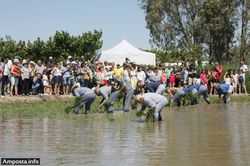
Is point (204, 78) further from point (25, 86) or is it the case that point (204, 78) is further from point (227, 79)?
point (25, 86)

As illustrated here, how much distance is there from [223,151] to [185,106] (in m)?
16.4

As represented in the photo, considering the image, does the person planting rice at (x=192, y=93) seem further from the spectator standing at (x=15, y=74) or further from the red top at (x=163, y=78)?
the spectator standing at (x=15, y=74)

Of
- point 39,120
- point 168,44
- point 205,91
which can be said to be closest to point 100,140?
point 39,120

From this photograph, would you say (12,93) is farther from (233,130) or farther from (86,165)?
(86,165)

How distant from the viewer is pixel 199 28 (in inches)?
2571

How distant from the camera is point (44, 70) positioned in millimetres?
30641

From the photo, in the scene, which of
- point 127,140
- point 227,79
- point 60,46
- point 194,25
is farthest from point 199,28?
point 127,140

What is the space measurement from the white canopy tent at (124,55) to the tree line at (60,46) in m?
1.79

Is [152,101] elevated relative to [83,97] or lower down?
lower down

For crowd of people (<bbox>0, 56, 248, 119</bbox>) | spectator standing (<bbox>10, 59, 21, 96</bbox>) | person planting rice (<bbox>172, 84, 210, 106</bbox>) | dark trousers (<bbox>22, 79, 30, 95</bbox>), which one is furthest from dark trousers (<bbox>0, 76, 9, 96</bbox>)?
person planting rice (<bbox>172, 84, 210, 106</bbox>)

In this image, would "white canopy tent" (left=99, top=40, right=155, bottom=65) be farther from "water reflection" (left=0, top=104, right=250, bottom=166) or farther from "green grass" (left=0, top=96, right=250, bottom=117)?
"water reflection" (left=0, top=104, right=250, bottom=166)

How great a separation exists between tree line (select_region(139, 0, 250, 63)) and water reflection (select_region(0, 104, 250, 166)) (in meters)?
40.1

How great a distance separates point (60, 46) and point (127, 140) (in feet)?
106

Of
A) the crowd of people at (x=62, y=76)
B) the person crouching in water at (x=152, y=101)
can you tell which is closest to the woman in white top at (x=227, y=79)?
the crowd of people at (x=62, y=76)
